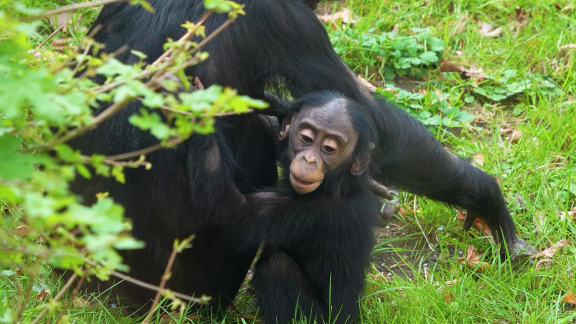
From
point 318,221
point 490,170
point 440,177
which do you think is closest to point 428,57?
point 490,170

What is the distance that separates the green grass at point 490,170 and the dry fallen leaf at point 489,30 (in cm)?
7

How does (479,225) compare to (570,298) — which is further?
(479,225)

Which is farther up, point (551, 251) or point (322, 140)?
point (322, 140)

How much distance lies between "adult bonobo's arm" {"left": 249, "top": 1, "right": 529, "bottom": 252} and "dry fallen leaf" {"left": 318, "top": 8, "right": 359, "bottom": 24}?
2449 mm

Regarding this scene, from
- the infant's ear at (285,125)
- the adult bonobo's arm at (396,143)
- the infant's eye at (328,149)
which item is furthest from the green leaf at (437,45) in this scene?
the infant's eye at (328,149)

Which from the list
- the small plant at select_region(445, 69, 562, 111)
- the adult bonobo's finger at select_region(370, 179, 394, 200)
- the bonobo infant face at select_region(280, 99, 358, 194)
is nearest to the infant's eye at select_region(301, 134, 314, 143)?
the bonobo infant face at select_region(280, 99, 358, 194)

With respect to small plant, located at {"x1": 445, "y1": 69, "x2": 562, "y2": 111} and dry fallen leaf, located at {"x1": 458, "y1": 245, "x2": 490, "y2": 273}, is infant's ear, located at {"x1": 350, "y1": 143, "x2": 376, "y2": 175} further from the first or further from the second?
small plant, located at {"x1": 445, "y1": 69, "x2": 562, "y2": 111}

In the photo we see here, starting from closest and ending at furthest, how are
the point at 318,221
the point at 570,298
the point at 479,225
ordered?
the point at 318,221 → the point at 570,298 → the point at 479,225

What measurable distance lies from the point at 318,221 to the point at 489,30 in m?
4.28

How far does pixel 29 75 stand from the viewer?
6.34 ft

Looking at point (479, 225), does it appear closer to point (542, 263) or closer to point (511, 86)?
point (542, 263)

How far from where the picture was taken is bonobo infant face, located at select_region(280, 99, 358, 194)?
156 inches

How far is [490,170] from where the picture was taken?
5.79 meters

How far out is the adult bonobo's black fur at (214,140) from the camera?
3.83 meters
